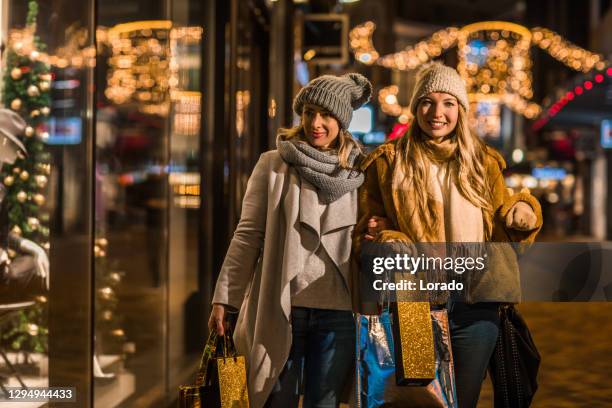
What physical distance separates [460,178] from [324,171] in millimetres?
473

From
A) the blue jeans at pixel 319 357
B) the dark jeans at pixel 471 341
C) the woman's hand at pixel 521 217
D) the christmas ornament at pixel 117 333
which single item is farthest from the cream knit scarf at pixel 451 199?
the christmas ornament at pixel 117 333

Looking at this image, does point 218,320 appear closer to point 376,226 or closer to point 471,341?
point 376,226

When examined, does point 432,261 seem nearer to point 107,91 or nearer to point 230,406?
point 230,406

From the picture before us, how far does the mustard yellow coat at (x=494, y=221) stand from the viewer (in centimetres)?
284

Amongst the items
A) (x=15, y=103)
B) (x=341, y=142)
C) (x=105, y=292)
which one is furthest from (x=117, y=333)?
(x=341, y=142)

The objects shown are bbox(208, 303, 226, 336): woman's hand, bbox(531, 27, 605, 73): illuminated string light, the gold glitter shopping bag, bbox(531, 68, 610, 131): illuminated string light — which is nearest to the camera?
the gold glitter shopping bag

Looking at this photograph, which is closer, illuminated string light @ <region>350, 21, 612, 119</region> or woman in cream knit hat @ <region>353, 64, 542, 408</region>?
woman in cream knit hat @ <region>353, 64, 542, 408</region>

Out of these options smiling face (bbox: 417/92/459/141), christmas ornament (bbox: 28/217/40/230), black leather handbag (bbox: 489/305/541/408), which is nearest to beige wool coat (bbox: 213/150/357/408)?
smiling face (bbox: 417/92/459/141)

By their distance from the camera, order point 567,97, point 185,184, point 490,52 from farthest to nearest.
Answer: point 567,97 → point 490,52 → point 185,184

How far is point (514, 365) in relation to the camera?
298cm

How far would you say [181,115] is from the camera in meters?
6.20

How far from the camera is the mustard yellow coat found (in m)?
2.84

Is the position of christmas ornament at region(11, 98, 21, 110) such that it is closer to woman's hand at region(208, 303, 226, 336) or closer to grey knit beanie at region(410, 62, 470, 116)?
woman's hand at region(208, 303, 226, 336)

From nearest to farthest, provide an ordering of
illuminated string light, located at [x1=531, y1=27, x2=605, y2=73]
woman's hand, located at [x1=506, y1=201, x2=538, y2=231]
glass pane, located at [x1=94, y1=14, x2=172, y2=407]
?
woman's hand, located at [x1=506, y1=201, x2=538, y2=231], glass pane, located at [x1=94, y1=14, x2=172, y2=407], illuminated string light, located at [x1=531, y1=27, x2=605, y2=73]
